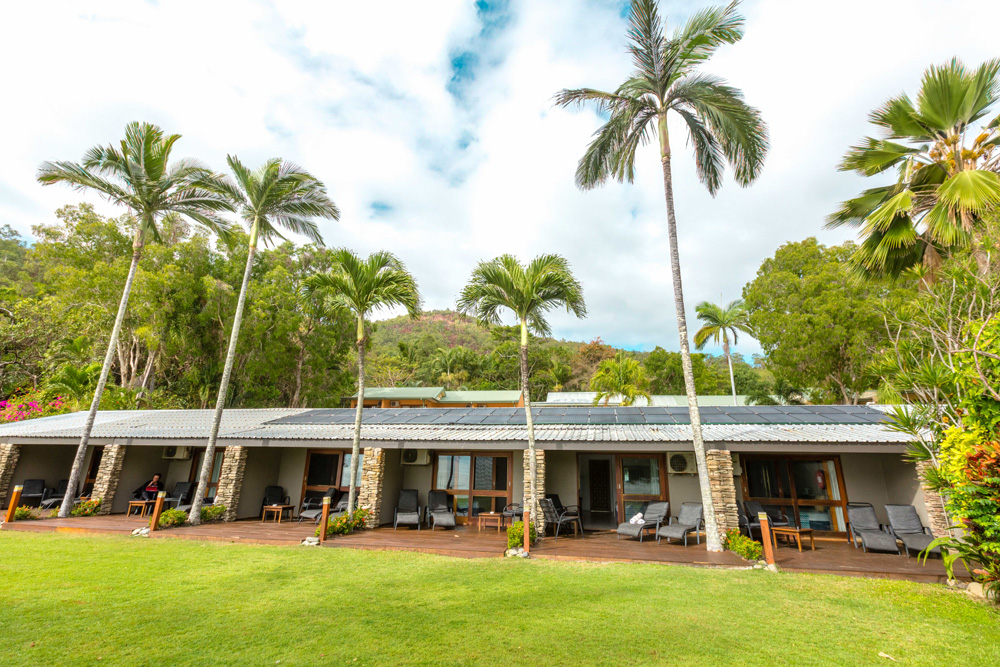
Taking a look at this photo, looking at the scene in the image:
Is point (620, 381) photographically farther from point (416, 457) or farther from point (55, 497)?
point (55, 497)

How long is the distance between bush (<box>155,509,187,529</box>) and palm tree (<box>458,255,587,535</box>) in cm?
815

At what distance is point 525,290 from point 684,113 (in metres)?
5.28

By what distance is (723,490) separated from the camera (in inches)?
340

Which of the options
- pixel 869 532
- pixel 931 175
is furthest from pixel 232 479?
pixel 931 175

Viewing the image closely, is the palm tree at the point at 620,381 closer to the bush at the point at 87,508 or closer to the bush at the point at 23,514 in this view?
the bush at the point at 87,508

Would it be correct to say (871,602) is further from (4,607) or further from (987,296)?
(4,607)

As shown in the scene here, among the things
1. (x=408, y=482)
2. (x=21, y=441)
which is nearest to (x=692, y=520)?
(x=408, y=482)

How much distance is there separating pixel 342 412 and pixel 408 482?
15.7 feet

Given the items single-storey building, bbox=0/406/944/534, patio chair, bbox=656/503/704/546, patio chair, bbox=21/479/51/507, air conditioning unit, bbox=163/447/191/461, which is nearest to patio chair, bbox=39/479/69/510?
patio chair, bbox=21/479/51/507

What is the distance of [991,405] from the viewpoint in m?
5.01

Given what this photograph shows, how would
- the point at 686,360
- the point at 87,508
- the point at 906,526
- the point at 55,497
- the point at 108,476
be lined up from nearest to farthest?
the point at 906,526 → the point at 686,360 → the point at 87,508 → the point at 108,476 → the point at 55,497

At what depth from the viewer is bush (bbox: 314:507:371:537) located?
9.19 meters

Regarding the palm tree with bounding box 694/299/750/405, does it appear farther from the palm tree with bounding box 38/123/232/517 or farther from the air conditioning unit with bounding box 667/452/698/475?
the palm tree with bounding box 38/123/232/517

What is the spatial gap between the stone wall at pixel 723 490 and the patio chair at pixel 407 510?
659 centimetres
